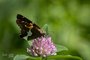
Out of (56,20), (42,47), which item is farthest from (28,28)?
(56,20)

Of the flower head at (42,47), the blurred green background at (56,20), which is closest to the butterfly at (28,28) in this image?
the flower head at (42,47)

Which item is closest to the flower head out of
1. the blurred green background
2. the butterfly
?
the butterfly

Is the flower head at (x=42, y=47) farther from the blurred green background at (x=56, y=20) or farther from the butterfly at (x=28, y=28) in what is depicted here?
the blurred green background at (x=56, y=20)

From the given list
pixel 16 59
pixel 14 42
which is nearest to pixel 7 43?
pixel 14 42

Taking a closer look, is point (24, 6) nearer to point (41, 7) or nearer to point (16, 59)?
point (41, 7)

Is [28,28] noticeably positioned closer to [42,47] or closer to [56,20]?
[42,47]

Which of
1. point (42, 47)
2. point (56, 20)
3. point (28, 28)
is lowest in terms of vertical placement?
point (42, 47)

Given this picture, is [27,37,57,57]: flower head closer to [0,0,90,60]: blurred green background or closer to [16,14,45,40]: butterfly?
[16,14,45,40]: butterfly
